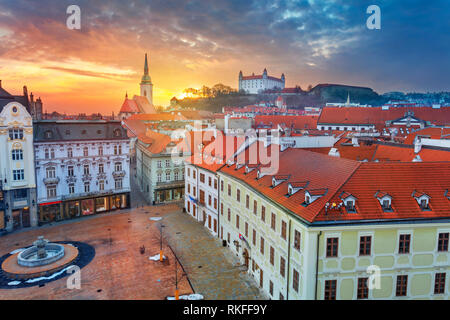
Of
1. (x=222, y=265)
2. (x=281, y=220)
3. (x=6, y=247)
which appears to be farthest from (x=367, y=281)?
(x=6, y=247)

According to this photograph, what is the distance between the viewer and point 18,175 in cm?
4019

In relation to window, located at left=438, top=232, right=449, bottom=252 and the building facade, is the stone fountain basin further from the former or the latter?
window, located at left=438, top=232, right=449, bottom=252

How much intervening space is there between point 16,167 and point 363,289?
39.7 m

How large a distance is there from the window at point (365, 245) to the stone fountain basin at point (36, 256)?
2743 centimetres

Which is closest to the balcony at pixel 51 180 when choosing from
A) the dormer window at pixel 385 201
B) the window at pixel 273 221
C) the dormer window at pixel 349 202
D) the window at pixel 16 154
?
the window at pixel 16 154

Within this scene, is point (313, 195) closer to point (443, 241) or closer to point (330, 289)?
point (330, 289)

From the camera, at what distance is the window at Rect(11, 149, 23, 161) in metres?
39.8

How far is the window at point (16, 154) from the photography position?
3978cm

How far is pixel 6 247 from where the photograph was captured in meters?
35.2

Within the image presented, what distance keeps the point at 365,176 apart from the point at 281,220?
6.27 m

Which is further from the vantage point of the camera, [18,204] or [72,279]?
[18,204]

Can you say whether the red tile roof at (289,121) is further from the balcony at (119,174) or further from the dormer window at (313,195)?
the dormer window at (313,195)

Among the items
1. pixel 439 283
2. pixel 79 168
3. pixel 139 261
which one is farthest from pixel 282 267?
pixel 79 168
